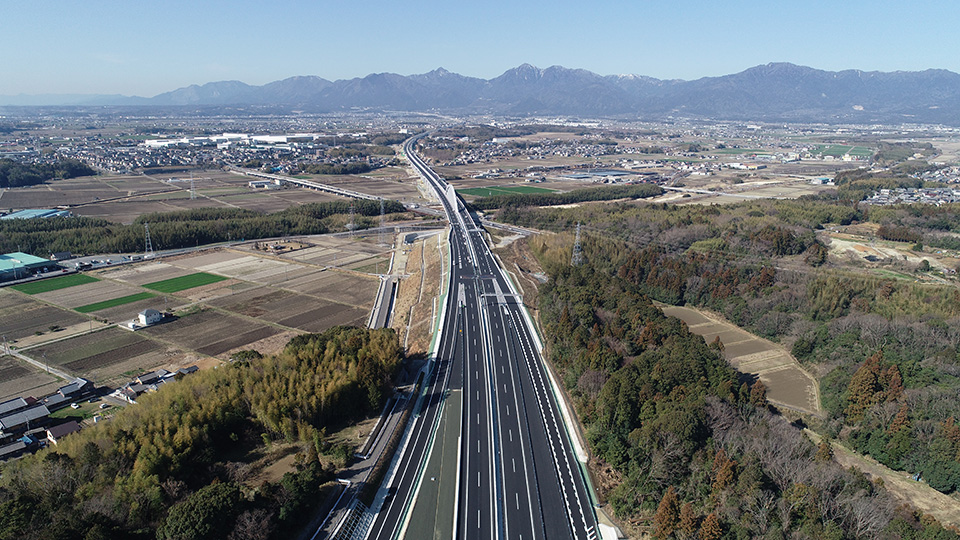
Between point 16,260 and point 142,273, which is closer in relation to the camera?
point 16,260

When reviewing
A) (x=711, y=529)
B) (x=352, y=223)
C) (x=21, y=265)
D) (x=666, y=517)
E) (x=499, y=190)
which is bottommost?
(x=666, y=517)

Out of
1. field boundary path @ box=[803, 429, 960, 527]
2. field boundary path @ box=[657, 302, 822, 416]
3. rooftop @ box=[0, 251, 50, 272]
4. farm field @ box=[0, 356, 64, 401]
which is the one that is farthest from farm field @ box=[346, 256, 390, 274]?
field boundary path @ box=[803, 429, 960, 527]

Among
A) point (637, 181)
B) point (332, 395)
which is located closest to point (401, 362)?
point (332, 395)

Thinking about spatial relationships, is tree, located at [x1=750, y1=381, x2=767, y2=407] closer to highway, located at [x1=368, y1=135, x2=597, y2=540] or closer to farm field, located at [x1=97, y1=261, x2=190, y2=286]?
highway, located at [x1=368, y1=135, x2=597, y2=540]

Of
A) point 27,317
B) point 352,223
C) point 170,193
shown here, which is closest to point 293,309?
point 27,317

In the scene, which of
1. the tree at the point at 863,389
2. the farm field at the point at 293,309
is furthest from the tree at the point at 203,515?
the tree at the point at 863,389

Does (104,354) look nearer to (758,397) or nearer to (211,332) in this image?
(211,332)
